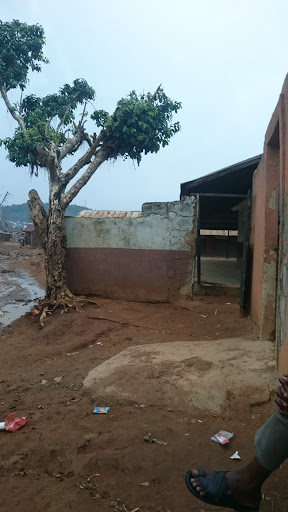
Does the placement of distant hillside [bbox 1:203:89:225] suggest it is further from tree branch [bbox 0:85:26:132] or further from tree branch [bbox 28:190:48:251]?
tree branch [bbox 28:190:48:251]

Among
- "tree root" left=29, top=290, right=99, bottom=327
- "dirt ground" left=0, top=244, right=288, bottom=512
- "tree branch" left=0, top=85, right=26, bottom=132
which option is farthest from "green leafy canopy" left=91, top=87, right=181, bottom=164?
"dirt ground" left=0, top=244, right=288, bottom=512

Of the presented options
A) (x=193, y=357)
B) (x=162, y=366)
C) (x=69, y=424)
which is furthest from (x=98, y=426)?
(x=193, y=357)

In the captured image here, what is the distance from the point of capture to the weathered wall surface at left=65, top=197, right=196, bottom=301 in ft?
24.2

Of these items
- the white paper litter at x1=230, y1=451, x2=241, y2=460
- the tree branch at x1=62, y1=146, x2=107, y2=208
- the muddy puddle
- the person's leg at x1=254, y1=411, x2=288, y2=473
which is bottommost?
the muddy puddle

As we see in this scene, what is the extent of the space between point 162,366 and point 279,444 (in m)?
2.05

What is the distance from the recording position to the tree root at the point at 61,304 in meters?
7.50

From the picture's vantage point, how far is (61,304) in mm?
7617

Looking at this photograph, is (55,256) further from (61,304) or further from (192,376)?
(192,376)

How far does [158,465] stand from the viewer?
2271 millimetres

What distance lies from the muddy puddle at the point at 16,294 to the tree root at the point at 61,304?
87cm

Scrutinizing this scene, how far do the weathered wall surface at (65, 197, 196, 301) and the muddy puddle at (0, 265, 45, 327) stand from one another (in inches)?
71.4

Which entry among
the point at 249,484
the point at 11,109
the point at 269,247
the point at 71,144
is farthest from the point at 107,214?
the point at 249,484

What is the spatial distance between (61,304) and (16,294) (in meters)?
4.73

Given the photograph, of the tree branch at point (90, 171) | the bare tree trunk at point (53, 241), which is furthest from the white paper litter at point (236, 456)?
the tree branch at point (90, 171)
